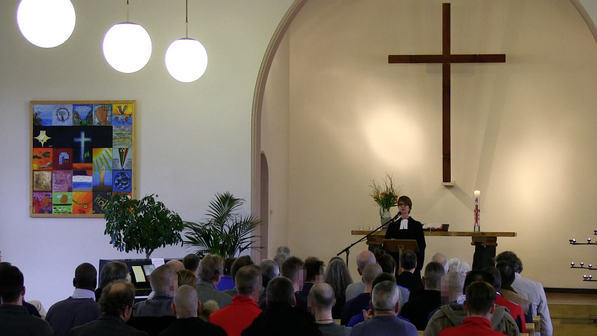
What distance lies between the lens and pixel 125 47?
22.3 feet

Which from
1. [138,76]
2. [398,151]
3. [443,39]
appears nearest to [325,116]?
[398,151]

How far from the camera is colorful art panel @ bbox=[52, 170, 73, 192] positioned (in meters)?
9.02

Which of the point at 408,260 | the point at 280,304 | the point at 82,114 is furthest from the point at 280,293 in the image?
the point at 82,114

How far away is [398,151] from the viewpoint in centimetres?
1284

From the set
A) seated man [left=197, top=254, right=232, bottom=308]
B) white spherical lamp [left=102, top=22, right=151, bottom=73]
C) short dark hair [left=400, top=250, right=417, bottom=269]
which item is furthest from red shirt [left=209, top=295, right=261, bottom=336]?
white spherical lamp [left=102, top=22, right=151, bottom=73]

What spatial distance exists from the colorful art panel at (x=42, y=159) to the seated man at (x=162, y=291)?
4659mm

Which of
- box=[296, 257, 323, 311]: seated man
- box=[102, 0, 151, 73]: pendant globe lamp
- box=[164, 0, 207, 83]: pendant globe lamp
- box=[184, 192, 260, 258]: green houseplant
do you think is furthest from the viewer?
box=[184, 192, 260, 258]: green houseplant

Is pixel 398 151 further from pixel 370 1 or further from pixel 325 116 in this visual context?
pixel 370 1

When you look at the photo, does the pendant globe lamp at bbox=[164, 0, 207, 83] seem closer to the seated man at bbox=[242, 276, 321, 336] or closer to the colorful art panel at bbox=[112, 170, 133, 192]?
the colorful art panel at bbox=[112, 170, 133, 192]

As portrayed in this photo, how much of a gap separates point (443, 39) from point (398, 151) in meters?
1.74

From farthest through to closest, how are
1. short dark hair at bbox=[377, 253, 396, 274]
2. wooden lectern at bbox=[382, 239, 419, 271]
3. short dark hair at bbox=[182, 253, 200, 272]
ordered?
wooden lectern at bbox=[382, 239, 419, 271], short dark hair at bbox=[377, 253, 396, 274], short dark hair at bbox=[182, 253, 200, 272]

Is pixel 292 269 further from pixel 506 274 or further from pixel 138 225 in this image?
pixel 138 225

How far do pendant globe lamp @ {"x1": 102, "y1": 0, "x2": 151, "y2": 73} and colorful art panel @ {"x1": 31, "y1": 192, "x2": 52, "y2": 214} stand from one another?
8.83ft

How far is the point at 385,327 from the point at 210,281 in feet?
5.67
